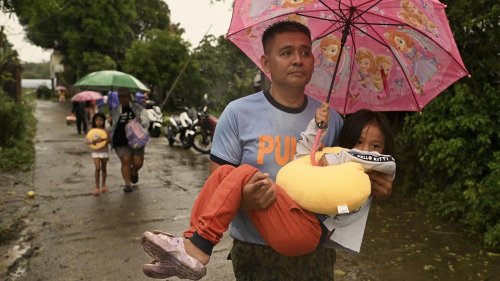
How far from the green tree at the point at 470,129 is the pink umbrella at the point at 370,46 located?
2.59 metres

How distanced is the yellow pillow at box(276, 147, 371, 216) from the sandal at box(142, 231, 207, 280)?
0.49 metres

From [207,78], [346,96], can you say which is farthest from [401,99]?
[207,78]

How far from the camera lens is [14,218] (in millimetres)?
6164

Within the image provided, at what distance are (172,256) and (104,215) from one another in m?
4.93

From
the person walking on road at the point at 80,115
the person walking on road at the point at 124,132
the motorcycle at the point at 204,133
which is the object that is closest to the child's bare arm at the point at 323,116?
the person walking on road at the point at 124,132

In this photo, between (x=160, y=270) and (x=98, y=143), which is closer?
(x=160, y=270)

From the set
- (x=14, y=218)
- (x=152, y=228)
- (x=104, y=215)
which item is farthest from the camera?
(x=104, y=215)

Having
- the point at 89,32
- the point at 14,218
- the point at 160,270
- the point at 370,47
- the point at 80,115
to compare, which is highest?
the point at 89,32

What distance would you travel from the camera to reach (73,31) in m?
32.9

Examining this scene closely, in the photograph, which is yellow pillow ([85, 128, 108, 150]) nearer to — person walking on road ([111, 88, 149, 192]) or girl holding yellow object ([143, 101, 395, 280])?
person walking on road ([111, 88, 149, 192])

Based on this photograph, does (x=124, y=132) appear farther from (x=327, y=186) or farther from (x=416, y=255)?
(x=327, y=186)

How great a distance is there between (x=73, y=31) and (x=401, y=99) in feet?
111

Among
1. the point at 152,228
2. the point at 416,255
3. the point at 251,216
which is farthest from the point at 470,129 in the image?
the point at 251,216

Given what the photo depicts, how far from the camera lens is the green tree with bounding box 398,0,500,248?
5.01 meters
